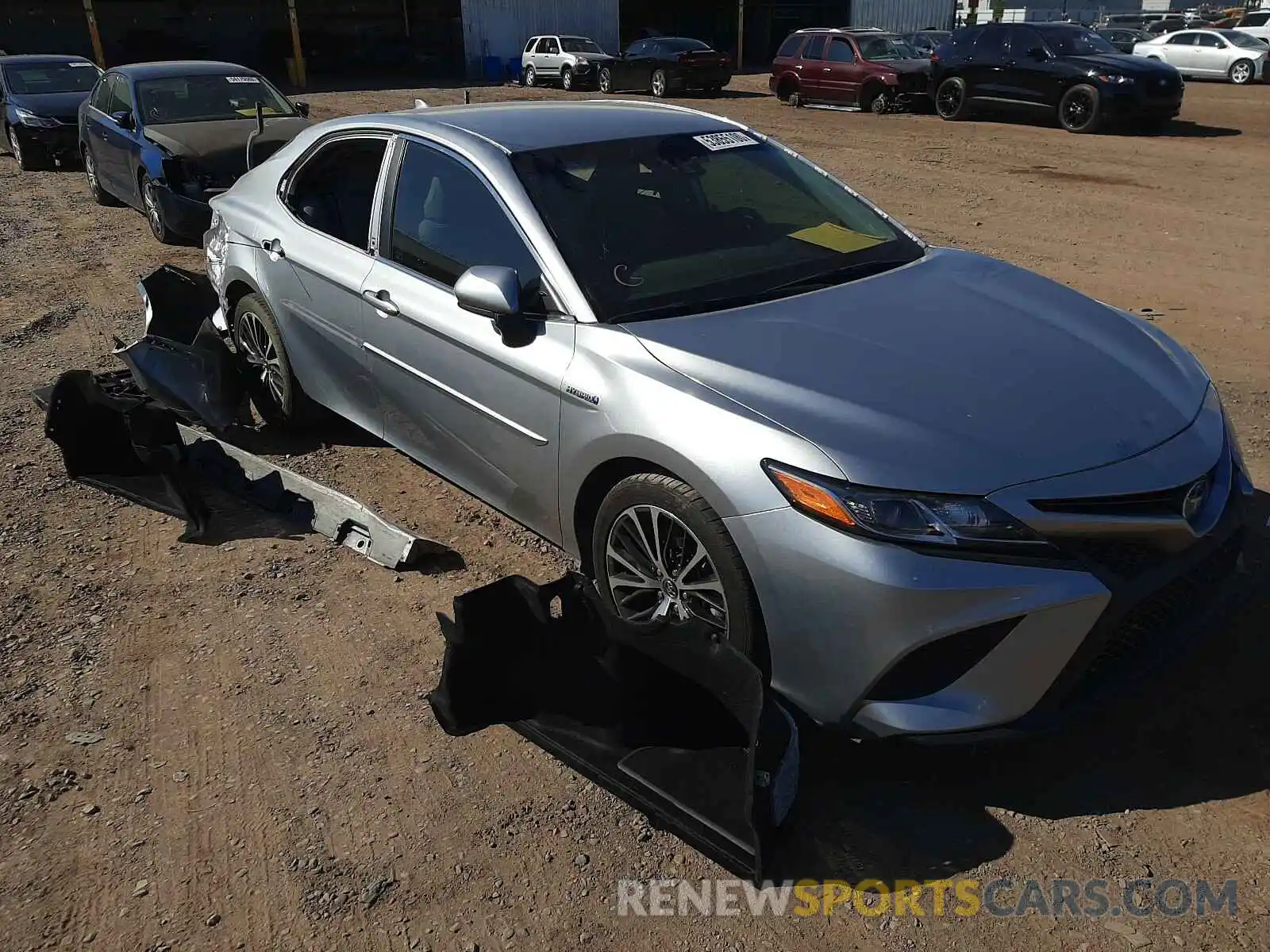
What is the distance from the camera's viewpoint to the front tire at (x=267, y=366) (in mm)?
5051

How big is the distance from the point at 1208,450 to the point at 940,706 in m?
1.13

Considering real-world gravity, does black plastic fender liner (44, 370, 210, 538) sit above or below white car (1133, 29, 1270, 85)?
below

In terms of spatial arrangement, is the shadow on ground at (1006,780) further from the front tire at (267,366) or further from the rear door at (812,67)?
the rear door at (812,67)

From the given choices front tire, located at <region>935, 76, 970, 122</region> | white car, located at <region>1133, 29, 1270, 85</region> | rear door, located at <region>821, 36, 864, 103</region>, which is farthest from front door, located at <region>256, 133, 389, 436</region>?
white car, located at <region>1133, 29, 1270, 85</region>

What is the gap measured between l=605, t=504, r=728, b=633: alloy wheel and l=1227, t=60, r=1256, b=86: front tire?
29.5 metres

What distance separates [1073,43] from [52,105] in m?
15.6

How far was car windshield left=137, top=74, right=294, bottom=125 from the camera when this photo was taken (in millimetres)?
10258

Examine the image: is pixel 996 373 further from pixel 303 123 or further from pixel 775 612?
pixel 303 123

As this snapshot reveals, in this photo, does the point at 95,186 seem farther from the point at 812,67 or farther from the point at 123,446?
the point at 812,67

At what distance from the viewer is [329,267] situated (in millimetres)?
4480

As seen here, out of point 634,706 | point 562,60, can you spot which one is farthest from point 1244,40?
point 634,706

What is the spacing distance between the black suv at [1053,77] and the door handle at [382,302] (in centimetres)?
1572

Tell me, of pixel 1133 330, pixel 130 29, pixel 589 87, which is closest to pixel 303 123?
pixel 1133 330

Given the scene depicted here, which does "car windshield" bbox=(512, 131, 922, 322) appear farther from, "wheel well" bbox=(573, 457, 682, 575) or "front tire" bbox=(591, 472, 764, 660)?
"front tire" bbox=(591, 472, 764, 660)
